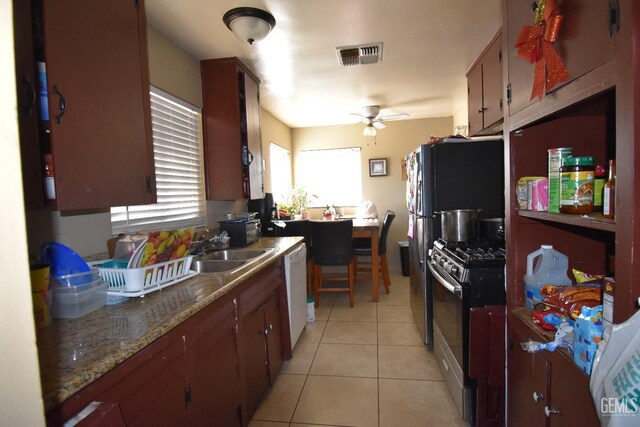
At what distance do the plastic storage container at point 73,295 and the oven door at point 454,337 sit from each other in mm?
1593

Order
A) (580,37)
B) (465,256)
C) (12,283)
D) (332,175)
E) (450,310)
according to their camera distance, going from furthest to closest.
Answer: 1. (332,175)
2. (450,310)
3. (465,256)
4. (580,37)
5. (12,283)

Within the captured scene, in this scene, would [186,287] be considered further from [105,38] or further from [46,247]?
[105,38]

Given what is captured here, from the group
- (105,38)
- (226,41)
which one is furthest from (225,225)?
(105,38)

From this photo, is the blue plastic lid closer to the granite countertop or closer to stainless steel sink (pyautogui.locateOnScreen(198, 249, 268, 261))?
the granite countertop

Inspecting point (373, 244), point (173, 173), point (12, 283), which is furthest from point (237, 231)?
point (12, 283)

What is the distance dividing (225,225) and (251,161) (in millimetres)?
590

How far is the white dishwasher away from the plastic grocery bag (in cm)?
188

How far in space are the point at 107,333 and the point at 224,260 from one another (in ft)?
3.91

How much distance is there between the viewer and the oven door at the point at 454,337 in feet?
5.53

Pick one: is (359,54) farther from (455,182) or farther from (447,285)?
(447,285)

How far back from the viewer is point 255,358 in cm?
184

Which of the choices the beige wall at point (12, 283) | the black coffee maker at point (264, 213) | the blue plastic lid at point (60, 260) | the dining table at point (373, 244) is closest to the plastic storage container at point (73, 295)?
the blue plastic lid at point (60, 260)

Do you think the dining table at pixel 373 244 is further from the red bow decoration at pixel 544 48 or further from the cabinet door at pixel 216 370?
the red bow decoration at pixel 544 48

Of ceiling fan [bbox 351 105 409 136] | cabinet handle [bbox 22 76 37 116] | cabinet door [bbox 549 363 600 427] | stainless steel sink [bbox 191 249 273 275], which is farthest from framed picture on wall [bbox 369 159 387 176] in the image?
cabinet handle [bbox 22 76 37 116]
